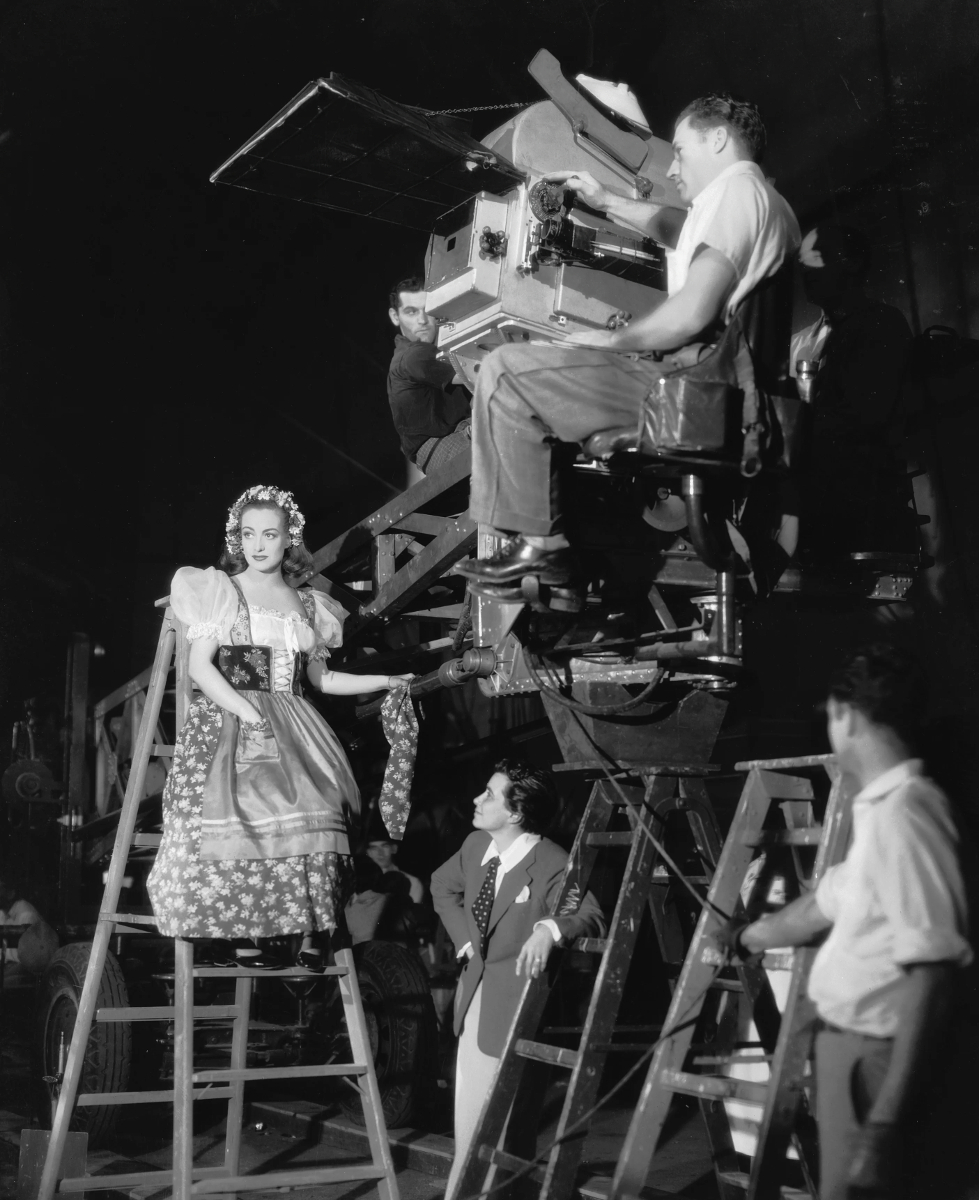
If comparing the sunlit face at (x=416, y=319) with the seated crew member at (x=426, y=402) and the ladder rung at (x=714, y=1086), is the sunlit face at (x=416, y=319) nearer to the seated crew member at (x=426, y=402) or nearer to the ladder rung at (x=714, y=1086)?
the seated crew member at (x=426, y=402)

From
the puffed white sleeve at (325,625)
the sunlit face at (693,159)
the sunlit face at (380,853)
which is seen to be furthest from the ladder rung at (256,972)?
the sunlit face at (693,159)

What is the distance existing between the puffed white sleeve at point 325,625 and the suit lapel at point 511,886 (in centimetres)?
121

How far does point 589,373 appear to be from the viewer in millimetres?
3387

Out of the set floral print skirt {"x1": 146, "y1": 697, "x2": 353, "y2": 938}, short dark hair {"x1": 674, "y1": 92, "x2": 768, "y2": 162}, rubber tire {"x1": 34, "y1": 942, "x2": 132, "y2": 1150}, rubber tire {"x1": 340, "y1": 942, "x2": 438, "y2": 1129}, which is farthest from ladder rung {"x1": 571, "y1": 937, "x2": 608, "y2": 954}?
rubber tire {"x1": 34, "y1": 942, "x2": 132, "y2": 1150}

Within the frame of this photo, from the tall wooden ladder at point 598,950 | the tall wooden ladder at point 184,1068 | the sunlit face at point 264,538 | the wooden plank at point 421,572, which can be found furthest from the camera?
the wooden plank at point 421,572

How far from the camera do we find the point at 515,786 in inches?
182

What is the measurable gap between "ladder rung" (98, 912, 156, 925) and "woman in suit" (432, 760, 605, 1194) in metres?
1.12

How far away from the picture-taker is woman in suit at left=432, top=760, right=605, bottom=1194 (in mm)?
4367

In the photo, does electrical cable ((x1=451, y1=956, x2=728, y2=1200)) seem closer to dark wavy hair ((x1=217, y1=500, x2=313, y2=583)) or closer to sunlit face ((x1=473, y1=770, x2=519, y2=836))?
sunlit face ((x1=473, y1=770, x2=519, y2=836))

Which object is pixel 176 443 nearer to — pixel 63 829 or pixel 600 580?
pixel 63 829

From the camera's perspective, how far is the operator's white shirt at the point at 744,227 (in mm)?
3297

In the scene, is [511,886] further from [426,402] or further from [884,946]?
[426,402]

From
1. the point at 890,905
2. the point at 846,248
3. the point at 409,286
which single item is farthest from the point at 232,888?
the point at 846,248

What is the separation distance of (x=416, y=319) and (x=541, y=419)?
2.86m
